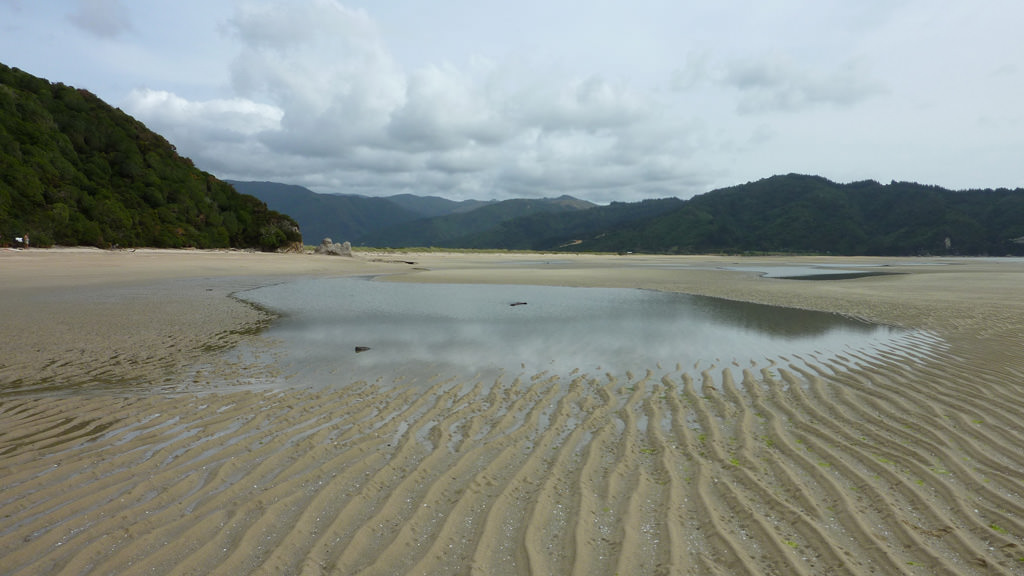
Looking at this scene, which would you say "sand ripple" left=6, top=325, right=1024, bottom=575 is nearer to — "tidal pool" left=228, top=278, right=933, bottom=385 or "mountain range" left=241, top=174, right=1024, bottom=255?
"tidal pool" left=228, top=278, right=933, bottom=385

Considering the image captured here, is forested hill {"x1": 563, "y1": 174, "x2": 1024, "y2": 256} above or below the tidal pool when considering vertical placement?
above

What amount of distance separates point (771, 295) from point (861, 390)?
1821 cm

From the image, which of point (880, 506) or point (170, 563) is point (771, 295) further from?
point (170, 563)

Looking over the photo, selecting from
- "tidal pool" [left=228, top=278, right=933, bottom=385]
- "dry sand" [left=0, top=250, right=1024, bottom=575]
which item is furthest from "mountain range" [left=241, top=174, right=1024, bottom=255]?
"dry sand" [left=0, top=250, right=1024, bottom=575]

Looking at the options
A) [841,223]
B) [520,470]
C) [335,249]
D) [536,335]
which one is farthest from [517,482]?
[841,223]

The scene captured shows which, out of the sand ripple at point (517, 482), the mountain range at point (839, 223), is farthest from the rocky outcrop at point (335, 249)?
the mountain range at point (839, 223)

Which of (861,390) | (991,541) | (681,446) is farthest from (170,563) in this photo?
(861,390)

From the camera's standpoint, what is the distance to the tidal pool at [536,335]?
10320 mm

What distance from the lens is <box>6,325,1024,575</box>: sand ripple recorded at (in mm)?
3541

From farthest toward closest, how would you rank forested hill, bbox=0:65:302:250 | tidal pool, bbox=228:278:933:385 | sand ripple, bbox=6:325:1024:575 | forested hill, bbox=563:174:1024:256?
forested hill, bbox=563:174:1024:256, forested hill, bbox=0:65:302:250, tidal pool, bbox=228:278:933:385, sand ripple, bbox=6:325:1024:575

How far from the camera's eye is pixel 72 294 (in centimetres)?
2022

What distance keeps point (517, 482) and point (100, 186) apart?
6258cm

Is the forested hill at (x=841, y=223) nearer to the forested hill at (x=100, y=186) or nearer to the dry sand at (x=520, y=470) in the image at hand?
the forested hill at (x=100, y=186)

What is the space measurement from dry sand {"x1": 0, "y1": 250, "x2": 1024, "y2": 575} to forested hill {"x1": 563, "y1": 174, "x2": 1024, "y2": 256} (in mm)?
152449
